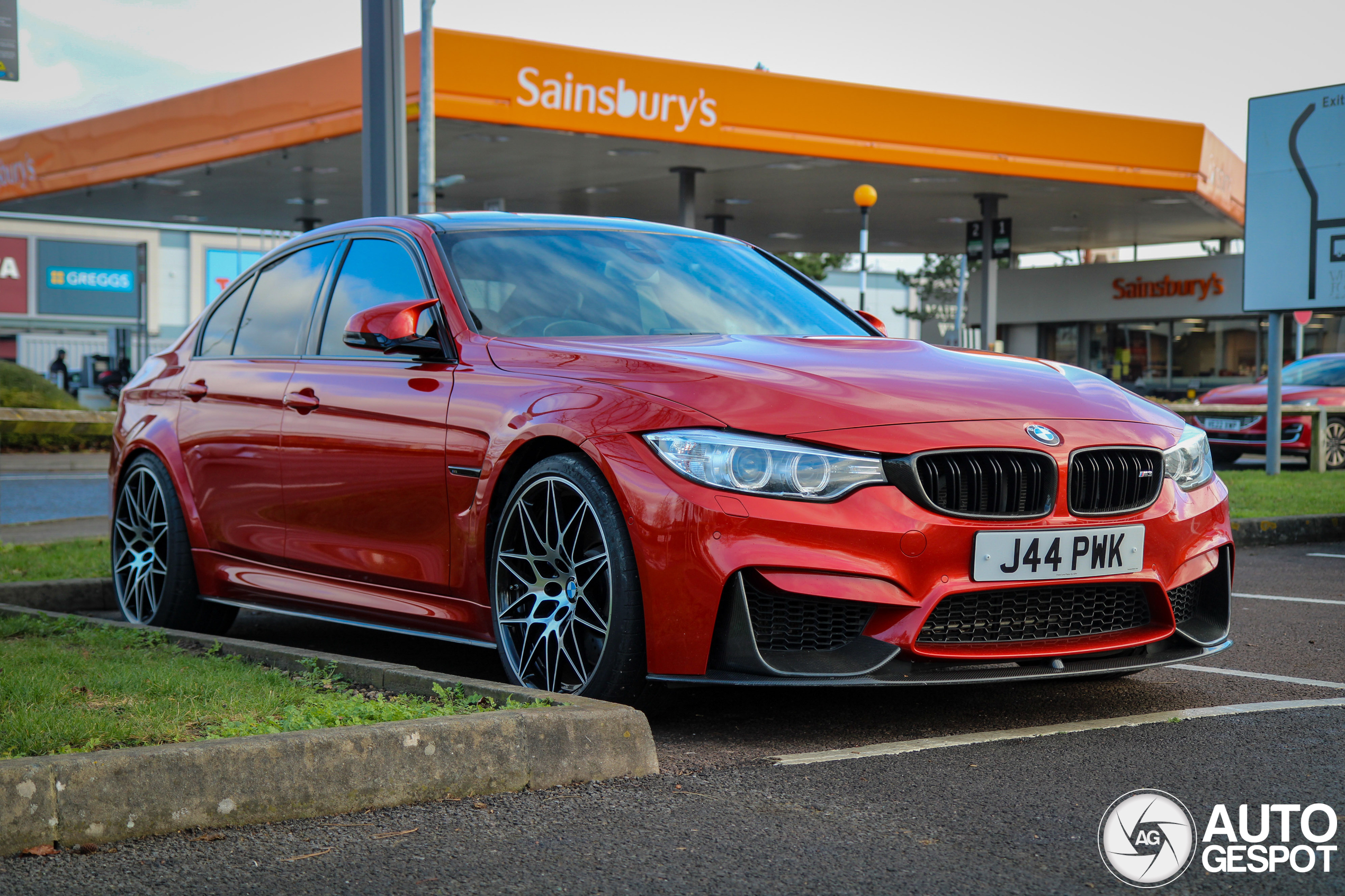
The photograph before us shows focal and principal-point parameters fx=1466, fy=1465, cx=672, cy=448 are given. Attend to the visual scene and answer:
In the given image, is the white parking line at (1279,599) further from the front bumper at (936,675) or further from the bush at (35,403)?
the bush at (35,403)

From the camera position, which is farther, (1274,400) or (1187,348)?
(1187,348)

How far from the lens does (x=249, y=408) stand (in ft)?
17.8

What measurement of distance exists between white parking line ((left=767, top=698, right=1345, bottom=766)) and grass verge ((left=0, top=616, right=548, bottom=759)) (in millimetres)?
703

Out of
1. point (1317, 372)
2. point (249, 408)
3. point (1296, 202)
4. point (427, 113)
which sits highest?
point (427, 113)

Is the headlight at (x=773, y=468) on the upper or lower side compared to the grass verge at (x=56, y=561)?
upper

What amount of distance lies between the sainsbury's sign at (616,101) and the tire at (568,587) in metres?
16.8

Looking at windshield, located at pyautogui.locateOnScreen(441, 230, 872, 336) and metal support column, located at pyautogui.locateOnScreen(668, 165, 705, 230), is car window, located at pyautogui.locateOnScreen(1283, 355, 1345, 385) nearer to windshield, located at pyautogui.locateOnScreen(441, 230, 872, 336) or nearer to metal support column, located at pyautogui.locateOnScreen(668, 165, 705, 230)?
metal support column, located at pyautogui.locateOnScreen(668, 165, 705, 230)

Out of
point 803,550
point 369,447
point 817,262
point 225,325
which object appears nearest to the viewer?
point 803,550

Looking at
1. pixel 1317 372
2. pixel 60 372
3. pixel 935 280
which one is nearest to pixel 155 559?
pixel 1317 372

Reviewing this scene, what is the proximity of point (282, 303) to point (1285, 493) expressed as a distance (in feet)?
29.8

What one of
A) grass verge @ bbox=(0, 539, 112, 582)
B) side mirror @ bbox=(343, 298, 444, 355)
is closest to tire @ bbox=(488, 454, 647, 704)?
side mirror @ bbox=(343, 298, 444, 355)

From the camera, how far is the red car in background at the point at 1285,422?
656 inches

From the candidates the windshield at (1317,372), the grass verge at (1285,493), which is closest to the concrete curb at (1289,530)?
the grass verge at (1285,493)

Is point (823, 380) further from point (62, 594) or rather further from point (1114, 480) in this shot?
point (62, 594)
